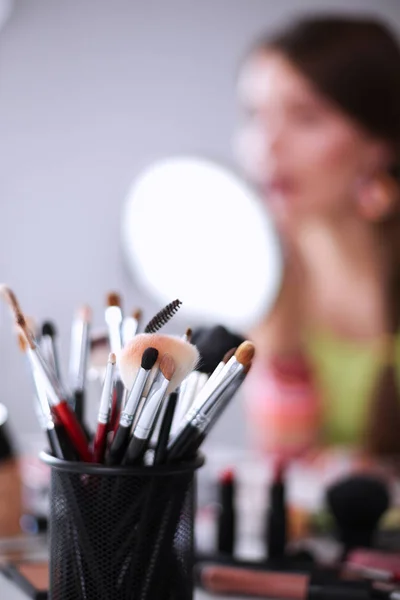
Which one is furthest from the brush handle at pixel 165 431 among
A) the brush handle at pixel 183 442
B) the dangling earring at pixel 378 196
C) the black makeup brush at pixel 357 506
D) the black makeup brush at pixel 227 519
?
the dangling earring at pixel 378 196

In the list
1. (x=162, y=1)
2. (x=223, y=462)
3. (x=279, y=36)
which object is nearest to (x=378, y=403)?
(x=223, y=462)

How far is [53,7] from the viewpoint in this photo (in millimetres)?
1805

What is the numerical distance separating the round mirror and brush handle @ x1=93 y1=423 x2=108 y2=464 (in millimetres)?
1310

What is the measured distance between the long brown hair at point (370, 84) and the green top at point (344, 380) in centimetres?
2

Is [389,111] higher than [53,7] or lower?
lower

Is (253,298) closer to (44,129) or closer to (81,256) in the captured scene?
(81,256)

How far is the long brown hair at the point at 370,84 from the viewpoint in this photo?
1785 mm

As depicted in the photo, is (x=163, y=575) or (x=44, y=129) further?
(x=44, y=129)

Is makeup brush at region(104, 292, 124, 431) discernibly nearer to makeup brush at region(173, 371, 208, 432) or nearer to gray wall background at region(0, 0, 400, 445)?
makeup brush at region(173, 371, 208, 432)

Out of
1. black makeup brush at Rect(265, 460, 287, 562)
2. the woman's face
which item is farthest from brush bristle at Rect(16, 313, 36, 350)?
the woman's face

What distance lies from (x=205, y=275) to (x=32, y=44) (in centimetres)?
64

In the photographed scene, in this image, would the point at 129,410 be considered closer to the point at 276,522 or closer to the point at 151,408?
the point at 151,408

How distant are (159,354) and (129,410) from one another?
0.04m

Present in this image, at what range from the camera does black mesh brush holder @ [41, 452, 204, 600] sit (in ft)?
1.69
